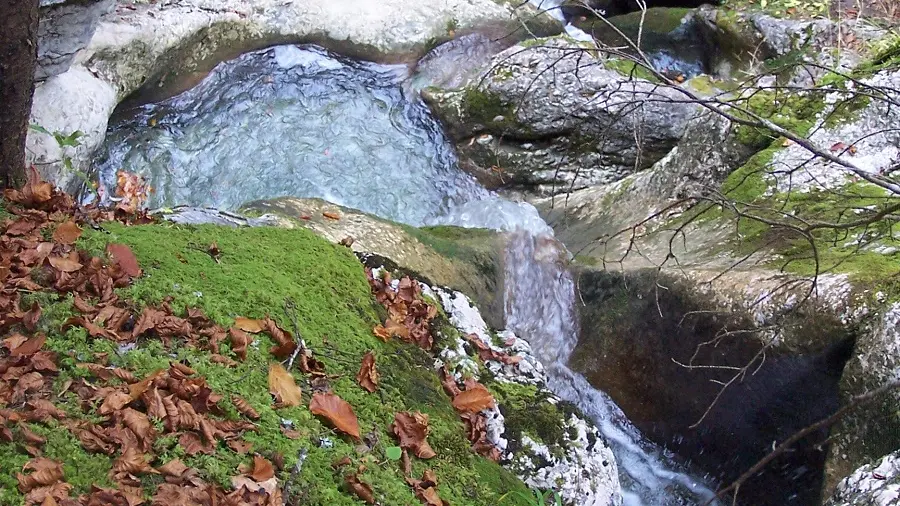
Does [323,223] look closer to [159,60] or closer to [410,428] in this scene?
[410,428]

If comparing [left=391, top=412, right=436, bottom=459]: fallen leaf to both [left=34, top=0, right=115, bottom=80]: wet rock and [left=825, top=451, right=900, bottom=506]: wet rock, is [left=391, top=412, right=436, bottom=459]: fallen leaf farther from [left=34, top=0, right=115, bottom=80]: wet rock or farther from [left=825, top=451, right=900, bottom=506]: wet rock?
[left=34, top=0, right=115, bottom=80]: wet rock

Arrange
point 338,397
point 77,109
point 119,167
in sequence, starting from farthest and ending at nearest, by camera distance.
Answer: point 119,167 → point 77,109 → point 338,397

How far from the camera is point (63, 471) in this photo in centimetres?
194

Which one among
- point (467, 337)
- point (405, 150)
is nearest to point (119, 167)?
point (405, 150)

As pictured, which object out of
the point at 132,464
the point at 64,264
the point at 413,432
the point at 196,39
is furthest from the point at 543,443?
the point at 196,39

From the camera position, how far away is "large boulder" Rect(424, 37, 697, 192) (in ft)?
27.7

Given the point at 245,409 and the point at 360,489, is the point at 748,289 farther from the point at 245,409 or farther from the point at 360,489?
the point at 245,409

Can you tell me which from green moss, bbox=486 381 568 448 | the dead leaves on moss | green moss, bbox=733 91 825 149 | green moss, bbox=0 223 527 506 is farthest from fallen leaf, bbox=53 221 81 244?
green moss, bbox=733 91 825 149

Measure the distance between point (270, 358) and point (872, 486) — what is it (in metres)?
2.93

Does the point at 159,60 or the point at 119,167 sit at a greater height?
the point at 159,60

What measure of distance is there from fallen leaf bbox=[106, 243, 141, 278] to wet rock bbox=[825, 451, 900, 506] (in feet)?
11.6

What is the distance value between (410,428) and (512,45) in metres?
8.75

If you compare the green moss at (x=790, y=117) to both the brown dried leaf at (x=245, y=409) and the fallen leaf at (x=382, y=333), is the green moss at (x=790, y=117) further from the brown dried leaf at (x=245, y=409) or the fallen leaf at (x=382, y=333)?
the brown dried leaf at (x=245, y=409)

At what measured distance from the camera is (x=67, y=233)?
3.02 m
